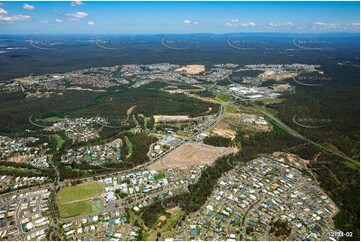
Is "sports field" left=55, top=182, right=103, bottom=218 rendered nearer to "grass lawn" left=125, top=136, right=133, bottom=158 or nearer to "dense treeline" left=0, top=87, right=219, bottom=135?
"grass lawn" left=125, top=136, right=133, bottom=158

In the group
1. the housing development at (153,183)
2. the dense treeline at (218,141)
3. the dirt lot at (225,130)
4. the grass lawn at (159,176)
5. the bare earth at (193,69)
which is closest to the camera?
the housing development at (153,183)

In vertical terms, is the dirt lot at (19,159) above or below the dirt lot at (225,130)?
above

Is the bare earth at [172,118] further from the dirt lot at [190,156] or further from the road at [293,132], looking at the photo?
the road at [293,132]

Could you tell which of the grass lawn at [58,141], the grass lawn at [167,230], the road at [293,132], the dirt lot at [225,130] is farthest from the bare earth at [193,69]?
the grass lawn at [167,230]

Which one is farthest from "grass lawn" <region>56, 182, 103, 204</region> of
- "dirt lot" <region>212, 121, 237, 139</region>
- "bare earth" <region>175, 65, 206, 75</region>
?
"bare earth" <region>175, 65, 206, 75</region>

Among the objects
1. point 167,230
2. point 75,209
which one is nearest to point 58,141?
point 75,209

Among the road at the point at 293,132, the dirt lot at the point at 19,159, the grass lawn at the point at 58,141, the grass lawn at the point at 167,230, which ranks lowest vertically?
the grass lawn at the point at 167,230
